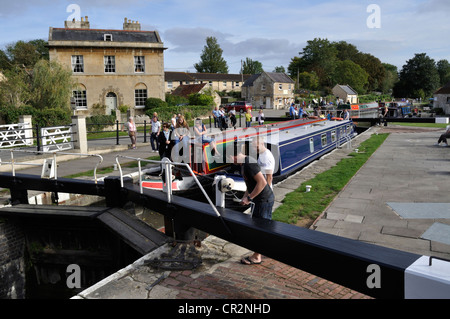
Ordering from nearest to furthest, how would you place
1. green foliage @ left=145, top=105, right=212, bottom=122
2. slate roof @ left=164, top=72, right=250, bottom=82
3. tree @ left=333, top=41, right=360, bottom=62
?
green foliage @ left=145, top=105, right=212, bottom=122, slate roof @ left=164, top=72, right=250, bottom=82, tree @ left=333, top=41, right=360, bottom=62

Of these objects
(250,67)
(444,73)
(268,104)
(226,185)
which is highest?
(250,67)

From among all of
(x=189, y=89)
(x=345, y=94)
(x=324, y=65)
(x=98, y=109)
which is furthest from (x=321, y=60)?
(x=98, y=109)

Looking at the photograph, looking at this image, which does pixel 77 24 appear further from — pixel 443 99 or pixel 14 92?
pixel 443 99

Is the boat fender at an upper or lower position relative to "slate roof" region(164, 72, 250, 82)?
lower

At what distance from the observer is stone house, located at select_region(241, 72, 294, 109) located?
58.5m

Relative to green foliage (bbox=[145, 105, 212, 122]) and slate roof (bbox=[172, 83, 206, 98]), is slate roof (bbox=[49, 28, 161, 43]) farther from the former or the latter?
slate roof (bbox=[172, 83, 206, 98])

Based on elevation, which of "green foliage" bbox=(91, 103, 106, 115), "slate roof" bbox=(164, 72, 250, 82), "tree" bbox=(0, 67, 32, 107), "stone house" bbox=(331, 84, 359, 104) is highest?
"slate roof" bbox=(164, 72, 250, 82)

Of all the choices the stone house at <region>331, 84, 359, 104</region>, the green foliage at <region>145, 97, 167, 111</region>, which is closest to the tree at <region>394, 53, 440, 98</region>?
the stone house at <region>331, 84, 359, 104</region>

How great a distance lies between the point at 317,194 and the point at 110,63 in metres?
28.7

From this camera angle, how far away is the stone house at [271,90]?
5850 centimetres

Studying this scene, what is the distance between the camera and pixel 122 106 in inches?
1292

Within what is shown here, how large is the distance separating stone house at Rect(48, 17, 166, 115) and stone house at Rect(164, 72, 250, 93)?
37.7 metres

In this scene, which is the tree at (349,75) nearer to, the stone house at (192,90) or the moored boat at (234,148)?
the stone house at (192,90)

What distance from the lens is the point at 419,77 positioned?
7550 centimetres
